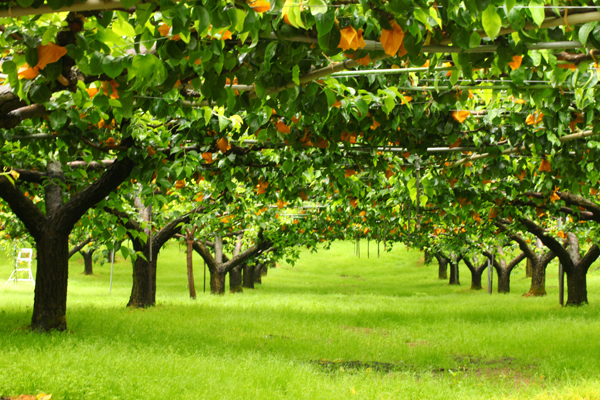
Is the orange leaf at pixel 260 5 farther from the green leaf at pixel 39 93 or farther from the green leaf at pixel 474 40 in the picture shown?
the green leaf at pixel 39 93

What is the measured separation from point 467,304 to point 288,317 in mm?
7338

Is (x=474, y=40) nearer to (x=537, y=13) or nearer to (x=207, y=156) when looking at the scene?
(x=537, y=13)

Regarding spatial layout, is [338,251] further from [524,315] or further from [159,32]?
[159,32]

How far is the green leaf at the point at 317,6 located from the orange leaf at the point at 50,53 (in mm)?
1140

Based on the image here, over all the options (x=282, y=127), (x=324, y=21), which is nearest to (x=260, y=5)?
(x=324, y=21)

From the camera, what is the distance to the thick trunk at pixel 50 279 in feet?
24.7

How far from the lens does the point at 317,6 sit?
5.57 ft

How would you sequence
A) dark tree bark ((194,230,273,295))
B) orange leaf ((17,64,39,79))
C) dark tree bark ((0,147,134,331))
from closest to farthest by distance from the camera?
orange leaf ((17,64,39,79)), dark tree bark ((0,147,134,331)), dark tree bark ((194,230,273,295))

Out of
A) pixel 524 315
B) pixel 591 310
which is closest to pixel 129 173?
pixel 524 315

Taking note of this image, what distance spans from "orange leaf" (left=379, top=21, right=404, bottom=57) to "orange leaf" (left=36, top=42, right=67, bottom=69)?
1371 mm

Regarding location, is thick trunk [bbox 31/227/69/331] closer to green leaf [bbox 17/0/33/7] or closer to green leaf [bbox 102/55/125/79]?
green leaf [bbox 102/55/125/79]

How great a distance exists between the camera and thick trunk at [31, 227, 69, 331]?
7523 mm

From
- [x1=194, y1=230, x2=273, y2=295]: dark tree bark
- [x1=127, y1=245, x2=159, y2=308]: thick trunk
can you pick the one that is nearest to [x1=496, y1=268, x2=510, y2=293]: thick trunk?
[x1=194, y1=230, x2=273, y2=295]: dark tree bark

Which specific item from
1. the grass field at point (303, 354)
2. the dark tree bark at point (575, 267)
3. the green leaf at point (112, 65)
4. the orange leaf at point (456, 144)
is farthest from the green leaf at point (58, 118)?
the dark tree bark at point (575, 267)
